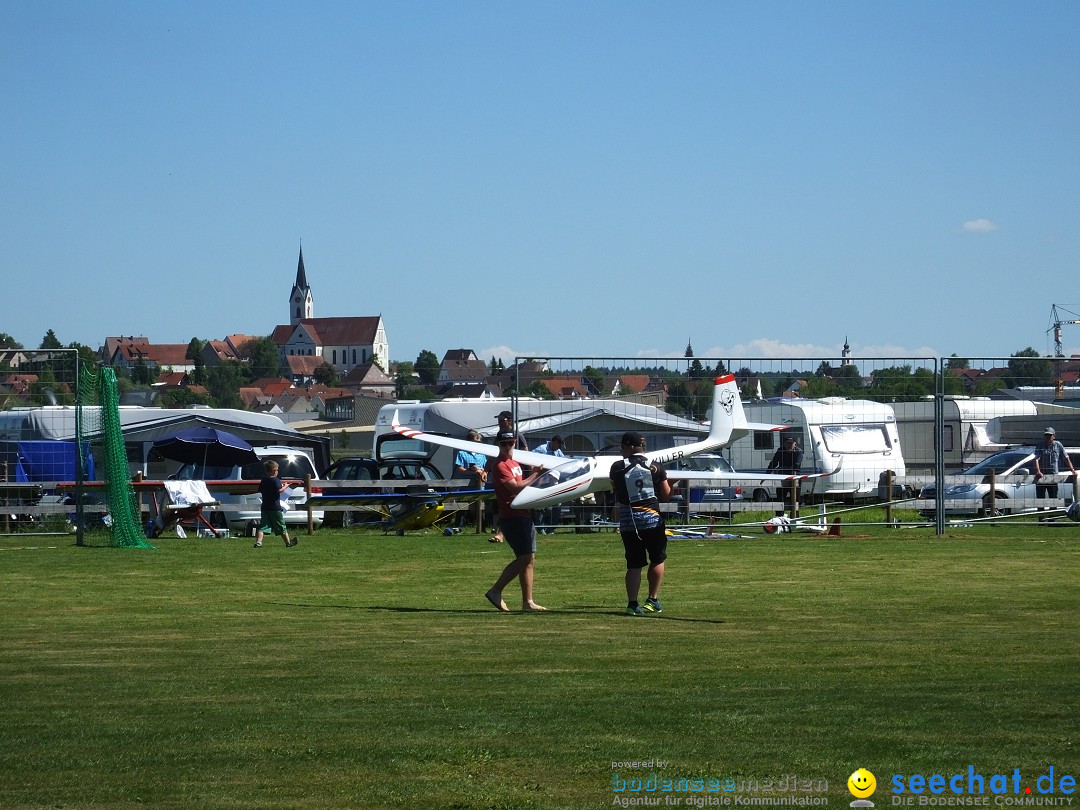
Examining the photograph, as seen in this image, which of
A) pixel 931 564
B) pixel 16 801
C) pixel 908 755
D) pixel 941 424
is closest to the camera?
pixel 16 801

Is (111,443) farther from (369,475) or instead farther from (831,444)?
(831,444)

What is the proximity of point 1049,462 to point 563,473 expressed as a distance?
13746 mm

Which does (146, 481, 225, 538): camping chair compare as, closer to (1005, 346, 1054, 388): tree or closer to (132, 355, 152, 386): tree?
(132, 355, 152, 386): tree

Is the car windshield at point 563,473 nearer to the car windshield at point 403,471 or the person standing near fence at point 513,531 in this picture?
the person standing near fence at point 513,531

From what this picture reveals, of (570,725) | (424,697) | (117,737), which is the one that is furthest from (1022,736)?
(117,737)

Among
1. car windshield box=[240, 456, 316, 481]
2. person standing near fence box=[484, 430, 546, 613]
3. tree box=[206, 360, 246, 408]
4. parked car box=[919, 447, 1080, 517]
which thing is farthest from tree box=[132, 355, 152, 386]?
person standing near fence box=[484, 430, 546, 613]

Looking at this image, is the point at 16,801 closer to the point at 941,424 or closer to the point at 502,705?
the point at 502,705

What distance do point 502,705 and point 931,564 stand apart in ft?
37.0

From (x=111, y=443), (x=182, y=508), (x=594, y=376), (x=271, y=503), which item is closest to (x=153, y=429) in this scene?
(x=182, y=508)

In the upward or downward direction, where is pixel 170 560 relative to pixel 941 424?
downward

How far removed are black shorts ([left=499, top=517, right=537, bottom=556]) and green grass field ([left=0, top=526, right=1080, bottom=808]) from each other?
666mm

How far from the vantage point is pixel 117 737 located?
22.1ft

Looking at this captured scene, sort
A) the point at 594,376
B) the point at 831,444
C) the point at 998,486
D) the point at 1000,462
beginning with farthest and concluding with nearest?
the point at 831,444 → the point at 1000,462 → the point at 998,486 → the point at 594,376
